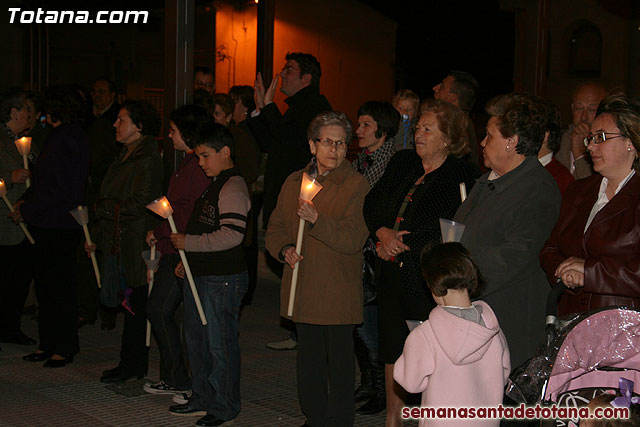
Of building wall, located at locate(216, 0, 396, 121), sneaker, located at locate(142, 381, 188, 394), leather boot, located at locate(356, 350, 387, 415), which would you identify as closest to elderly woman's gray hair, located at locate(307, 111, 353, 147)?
leather boot, located at locate(356, 350, 387, 415)

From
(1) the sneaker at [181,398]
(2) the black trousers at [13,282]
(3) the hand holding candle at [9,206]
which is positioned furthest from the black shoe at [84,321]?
(1) the sneaker at [181,398]

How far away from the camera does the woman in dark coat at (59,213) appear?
730 cm

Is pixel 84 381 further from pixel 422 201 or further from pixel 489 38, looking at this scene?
pixel 489 38

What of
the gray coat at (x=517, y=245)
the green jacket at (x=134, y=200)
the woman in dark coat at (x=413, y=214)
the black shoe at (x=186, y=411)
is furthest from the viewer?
the green jacket at (x=134, y=200)

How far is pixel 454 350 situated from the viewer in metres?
3.79

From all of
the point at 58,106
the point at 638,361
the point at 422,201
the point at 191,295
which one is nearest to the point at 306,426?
the point at 191,295

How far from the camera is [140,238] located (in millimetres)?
6852

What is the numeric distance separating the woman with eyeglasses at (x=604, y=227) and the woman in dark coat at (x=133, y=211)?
11.3ft

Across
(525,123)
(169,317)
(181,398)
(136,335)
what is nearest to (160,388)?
(181,398)

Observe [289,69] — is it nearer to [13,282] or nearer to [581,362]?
[13,282]

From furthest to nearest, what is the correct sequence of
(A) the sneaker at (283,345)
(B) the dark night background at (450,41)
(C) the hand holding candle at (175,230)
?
1. (B) the dark night background at (450,41)
2. (A) the sneaker at (283,345)
3. (C) the hand holding candle at (175,230)

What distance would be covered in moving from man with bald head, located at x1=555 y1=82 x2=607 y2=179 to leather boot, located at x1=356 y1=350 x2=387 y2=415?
203 centimetres

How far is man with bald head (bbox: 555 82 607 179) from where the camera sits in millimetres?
6266

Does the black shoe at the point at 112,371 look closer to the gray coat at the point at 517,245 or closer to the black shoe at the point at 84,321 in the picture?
the black shoe at the point at 84,321
